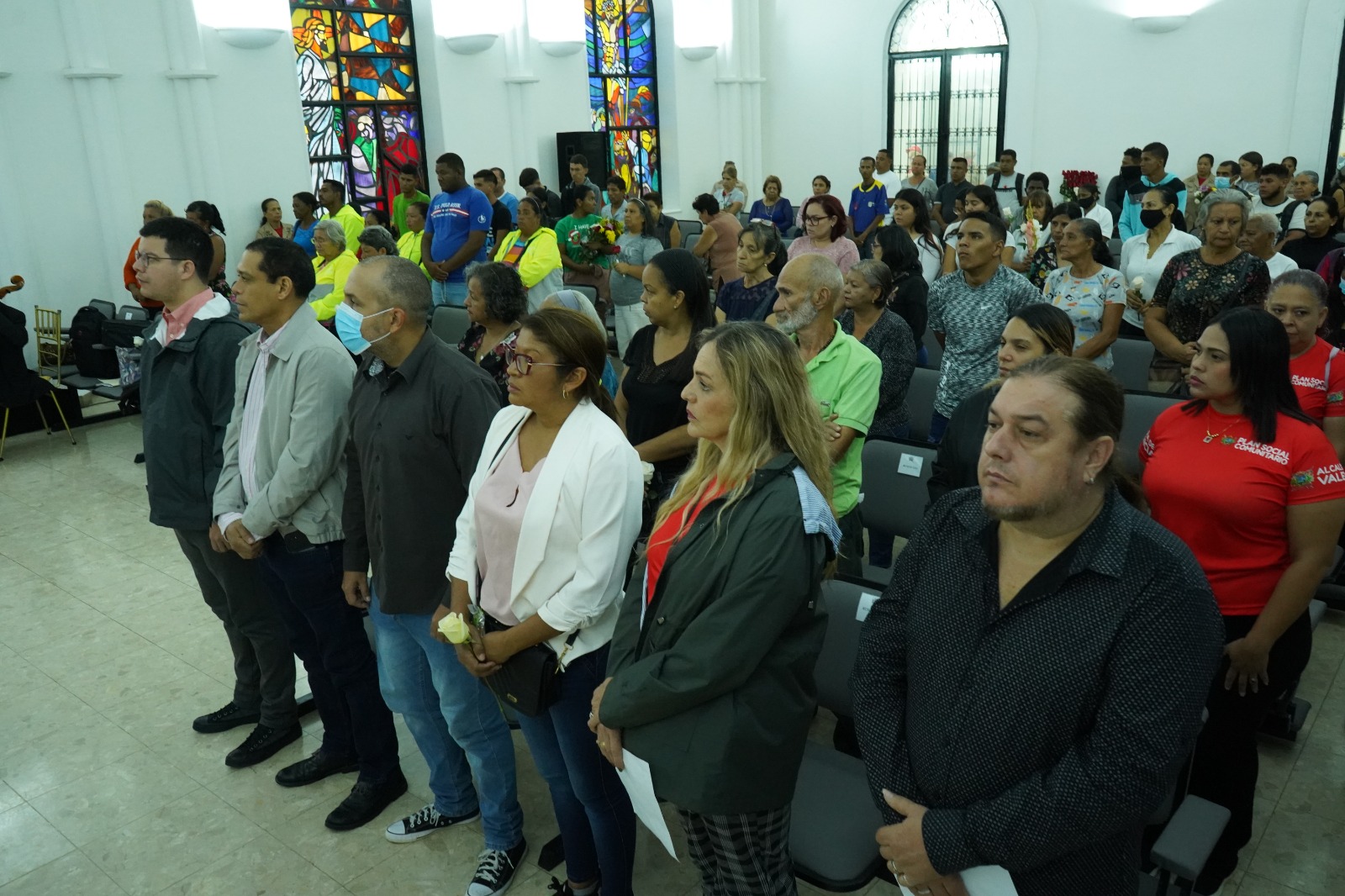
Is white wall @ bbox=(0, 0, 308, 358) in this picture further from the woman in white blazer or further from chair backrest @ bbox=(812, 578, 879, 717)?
chair backrest @ bbox=(812, 578, 879, 717)

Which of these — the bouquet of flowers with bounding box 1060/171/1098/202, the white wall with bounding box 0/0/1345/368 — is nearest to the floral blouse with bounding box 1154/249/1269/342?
the white wall with bounding box 0/0/1345/368

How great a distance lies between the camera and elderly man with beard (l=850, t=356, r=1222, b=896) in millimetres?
1529

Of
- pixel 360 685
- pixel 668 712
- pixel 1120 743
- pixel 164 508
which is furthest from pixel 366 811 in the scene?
pixel 1120 743

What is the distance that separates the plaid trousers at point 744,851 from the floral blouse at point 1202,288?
2.95 m

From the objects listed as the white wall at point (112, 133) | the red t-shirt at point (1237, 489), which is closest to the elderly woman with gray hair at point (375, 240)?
the white wall at point (112, 133)

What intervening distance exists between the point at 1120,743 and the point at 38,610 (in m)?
4.87

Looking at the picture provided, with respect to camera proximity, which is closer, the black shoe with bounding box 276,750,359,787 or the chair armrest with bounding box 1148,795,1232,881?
the chair armrest with bounding box 1148,795,1232,881

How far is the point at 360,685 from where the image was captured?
313cm

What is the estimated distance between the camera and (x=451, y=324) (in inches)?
244

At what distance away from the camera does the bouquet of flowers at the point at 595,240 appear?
7324 mm

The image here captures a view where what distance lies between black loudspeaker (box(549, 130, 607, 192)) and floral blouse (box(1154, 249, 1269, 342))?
887 centimetres

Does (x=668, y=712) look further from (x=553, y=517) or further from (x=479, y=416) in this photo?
(x=479, y=416)

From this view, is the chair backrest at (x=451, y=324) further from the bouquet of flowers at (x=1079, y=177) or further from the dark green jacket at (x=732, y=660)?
the bouquet of flowers at (x=1079, y=177)

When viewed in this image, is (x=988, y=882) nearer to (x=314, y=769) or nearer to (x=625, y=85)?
(x=314, y=769)
